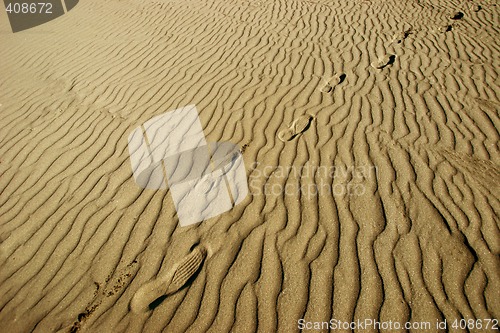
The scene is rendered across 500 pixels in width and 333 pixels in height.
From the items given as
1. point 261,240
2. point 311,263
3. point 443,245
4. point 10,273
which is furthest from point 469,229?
point 10,273

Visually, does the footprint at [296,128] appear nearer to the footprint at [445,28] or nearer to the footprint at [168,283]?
the footprint at [168,283]

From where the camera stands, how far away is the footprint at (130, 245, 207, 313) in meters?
2.39

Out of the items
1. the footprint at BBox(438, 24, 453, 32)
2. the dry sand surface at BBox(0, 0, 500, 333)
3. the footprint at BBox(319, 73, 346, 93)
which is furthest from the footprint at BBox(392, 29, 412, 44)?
the footprint at BBox(319, 73, 346, 93)

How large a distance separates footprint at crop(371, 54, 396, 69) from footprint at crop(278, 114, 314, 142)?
213cm

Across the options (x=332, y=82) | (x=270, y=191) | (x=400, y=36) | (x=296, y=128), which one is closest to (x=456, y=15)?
(x=400, y=36)

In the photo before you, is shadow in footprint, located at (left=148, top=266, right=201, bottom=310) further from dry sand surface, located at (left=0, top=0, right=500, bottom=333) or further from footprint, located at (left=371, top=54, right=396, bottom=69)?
footprint, located at (left=371, top=54, right=396, bottom=69)

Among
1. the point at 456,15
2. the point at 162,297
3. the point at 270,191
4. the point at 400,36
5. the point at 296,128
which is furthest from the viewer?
the point at 456,15

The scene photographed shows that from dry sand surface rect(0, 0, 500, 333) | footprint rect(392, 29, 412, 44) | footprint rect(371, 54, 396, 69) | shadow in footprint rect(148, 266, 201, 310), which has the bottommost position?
shadow in footprint rect(148, 266, 201, 310)

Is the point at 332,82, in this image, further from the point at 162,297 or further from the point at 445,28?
the point at 162,297

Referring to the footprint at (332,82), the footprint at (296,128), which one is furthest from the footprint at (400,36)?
the footprint at (296,128)

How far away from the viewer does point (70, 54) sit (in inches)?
241

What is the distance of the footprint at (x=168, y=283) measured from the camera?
2.39 m

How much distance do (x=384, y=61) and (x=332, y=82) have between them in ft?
4.43

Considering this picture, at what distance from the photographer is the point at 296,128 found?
12.6ft
